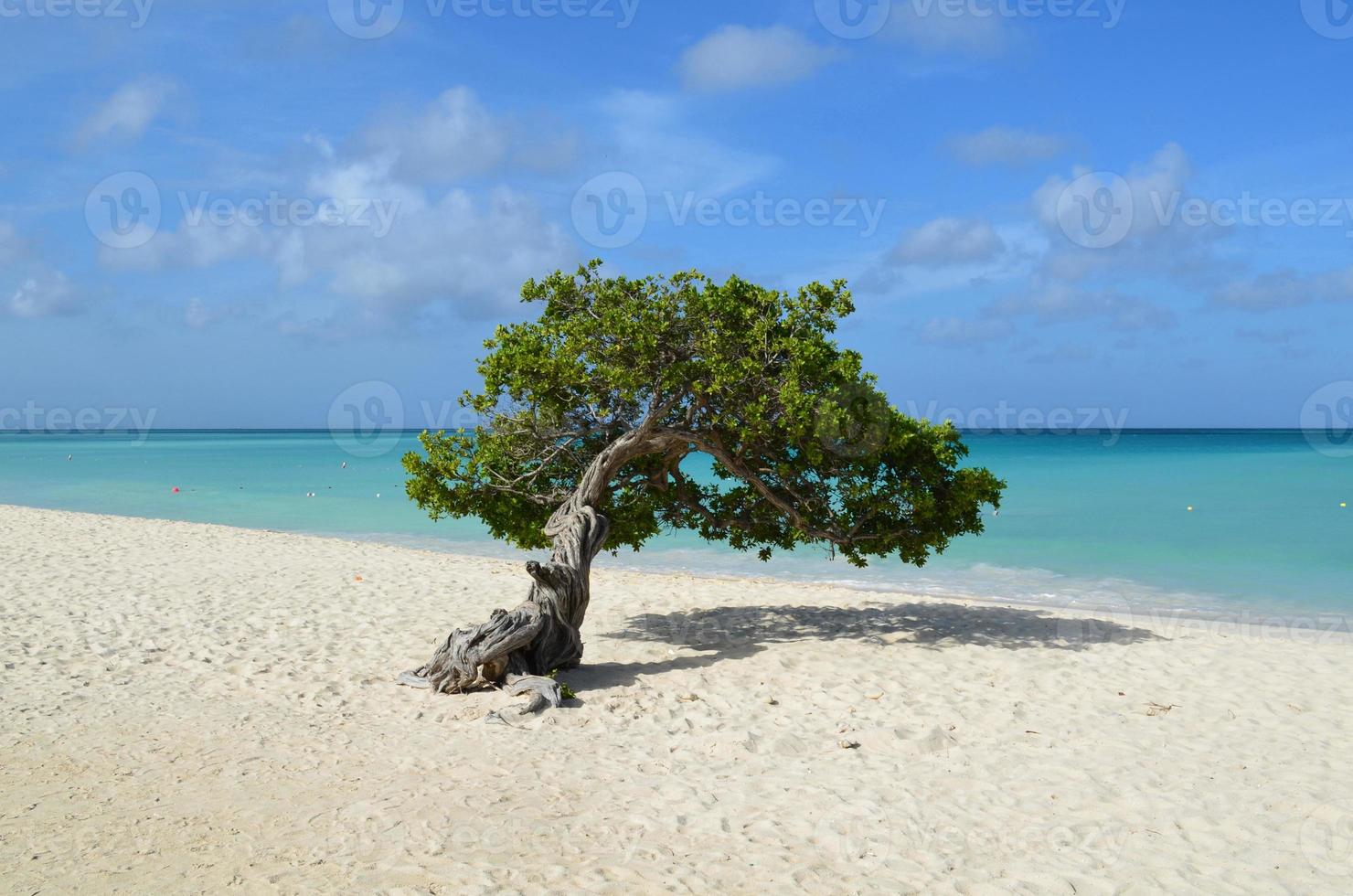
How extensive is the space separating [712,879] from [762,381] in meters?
5.40

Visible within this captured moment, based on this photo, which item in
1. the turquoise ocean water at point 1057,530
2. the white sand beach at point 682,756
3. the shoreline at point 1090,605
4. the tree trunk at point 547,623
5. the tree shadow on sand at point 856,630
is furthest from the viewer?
the turquoise ocean water at point 1057,530

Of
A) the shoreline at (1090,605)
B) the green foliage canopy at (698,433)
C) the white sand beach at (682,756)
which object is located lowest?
the white sand beach at (682,756)

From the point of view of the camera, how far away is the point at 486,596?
15016 mm

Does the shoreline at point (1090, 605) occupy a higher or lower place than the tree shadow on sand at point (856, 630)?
higher

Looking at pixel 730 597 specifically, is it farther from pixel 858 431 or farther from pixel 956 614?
pixel 858 431

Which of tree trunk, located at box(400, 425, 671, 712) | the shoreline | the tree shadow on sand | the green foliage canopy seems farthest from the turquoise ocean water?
tree trunk, located at box(400, 425, 671, 712)

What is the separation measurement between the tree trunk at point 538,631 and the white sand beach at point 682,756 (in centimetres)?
43

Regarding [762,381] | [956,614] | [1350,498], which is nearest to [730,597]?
[956,614]

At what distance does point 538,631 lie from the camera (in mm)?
9672

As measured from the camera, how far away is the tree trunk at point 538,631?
940 centimetres

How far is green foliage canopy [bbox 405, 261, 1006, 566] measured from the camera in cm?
976

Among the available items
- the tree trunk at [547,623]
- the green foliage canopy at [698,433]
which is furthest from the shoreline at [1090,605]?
the tree trunk at [547,623]

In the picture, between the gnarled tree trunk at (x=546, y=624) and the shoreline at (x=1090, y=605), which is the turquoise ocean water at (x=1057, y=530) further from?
the gnarled tree trunk at (x=546, y=624)

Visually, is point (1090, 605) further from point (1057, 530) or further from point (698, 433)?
point (1057, 530)
